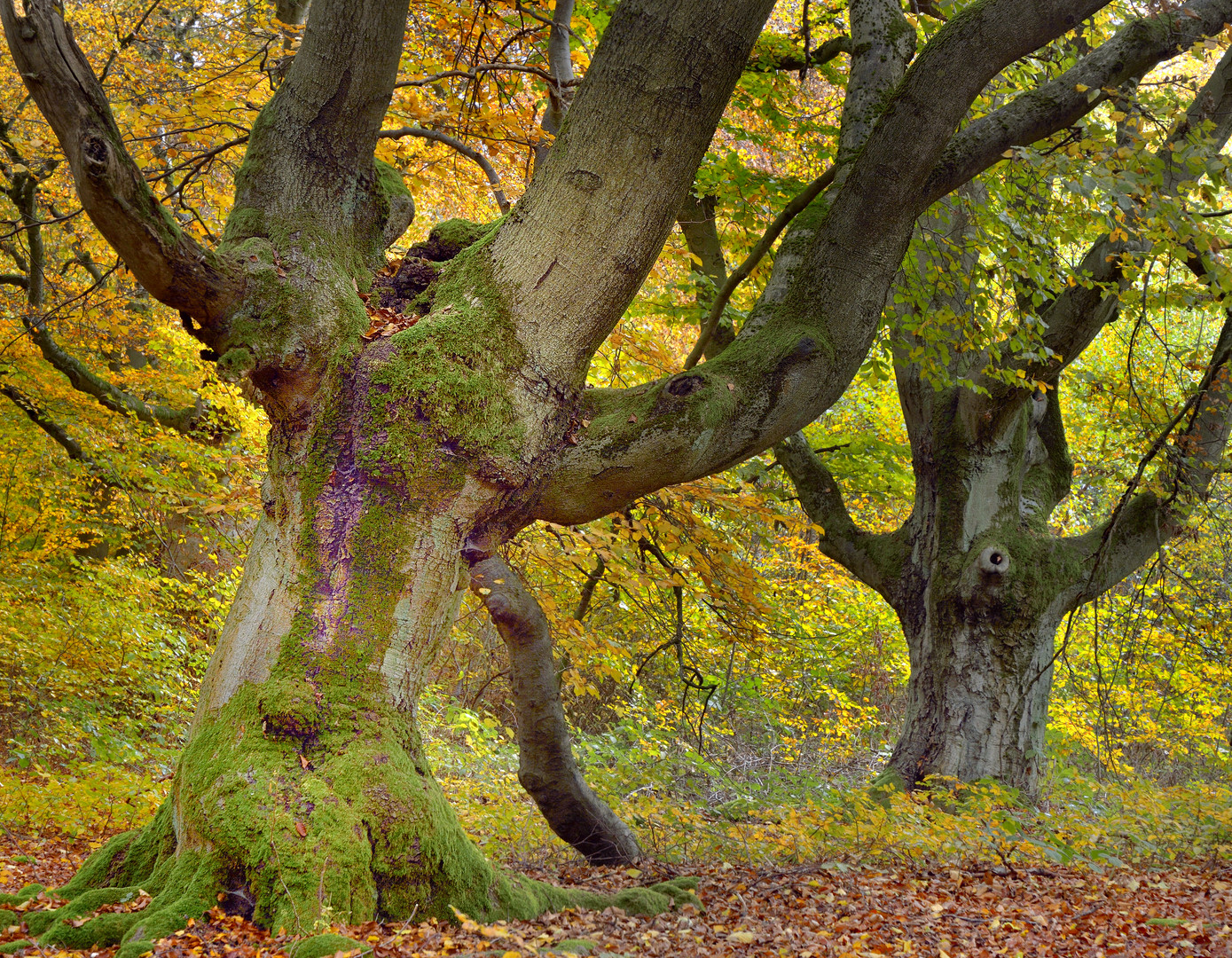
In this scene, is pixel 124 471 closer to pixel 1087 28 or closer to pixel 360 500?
pixel 360 500

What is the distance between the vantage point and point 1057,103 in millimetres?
4285

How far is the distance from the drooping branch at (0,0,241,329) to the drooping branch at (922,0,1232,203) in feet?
10.8

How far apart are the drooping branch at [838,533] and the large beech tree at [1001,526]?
0.02 metres

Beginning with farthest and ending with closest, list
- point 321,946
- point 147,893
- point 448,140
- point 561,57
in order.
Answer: point 561,57
point 448,140
point 147,893
point 321,946

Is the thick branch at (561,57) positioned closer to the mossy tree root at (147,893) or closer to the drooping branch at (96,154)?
the drooping branch at (96,154)

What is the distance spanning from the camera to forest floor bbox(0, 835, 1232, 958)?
110 inches

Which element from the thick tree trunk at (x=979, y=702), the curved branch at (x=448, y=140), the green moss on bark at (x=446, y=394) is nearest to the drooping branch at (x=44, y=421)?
the curved branch at (x=448, y=140)

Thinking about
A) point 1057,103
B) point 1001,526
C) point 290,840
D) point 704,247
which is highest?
point 704,247

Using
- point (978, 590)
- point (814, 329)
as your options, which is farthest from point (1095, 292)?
point (814, 329)

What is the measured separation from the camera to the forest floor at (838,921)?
278cm

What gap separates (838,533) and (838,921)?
15.8 feet

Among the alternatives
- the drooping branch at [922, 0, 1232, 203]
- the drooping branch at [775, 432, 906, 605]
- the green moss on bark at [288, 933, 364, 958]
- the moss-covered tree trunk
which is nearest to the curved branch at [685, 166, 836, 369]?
the drooping branch at [922, 0, 1232, 203]

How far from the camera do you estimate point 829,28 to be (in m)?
10.1

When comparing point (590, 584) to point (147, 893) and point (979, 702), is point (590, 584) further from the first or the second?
point (147, 893)
